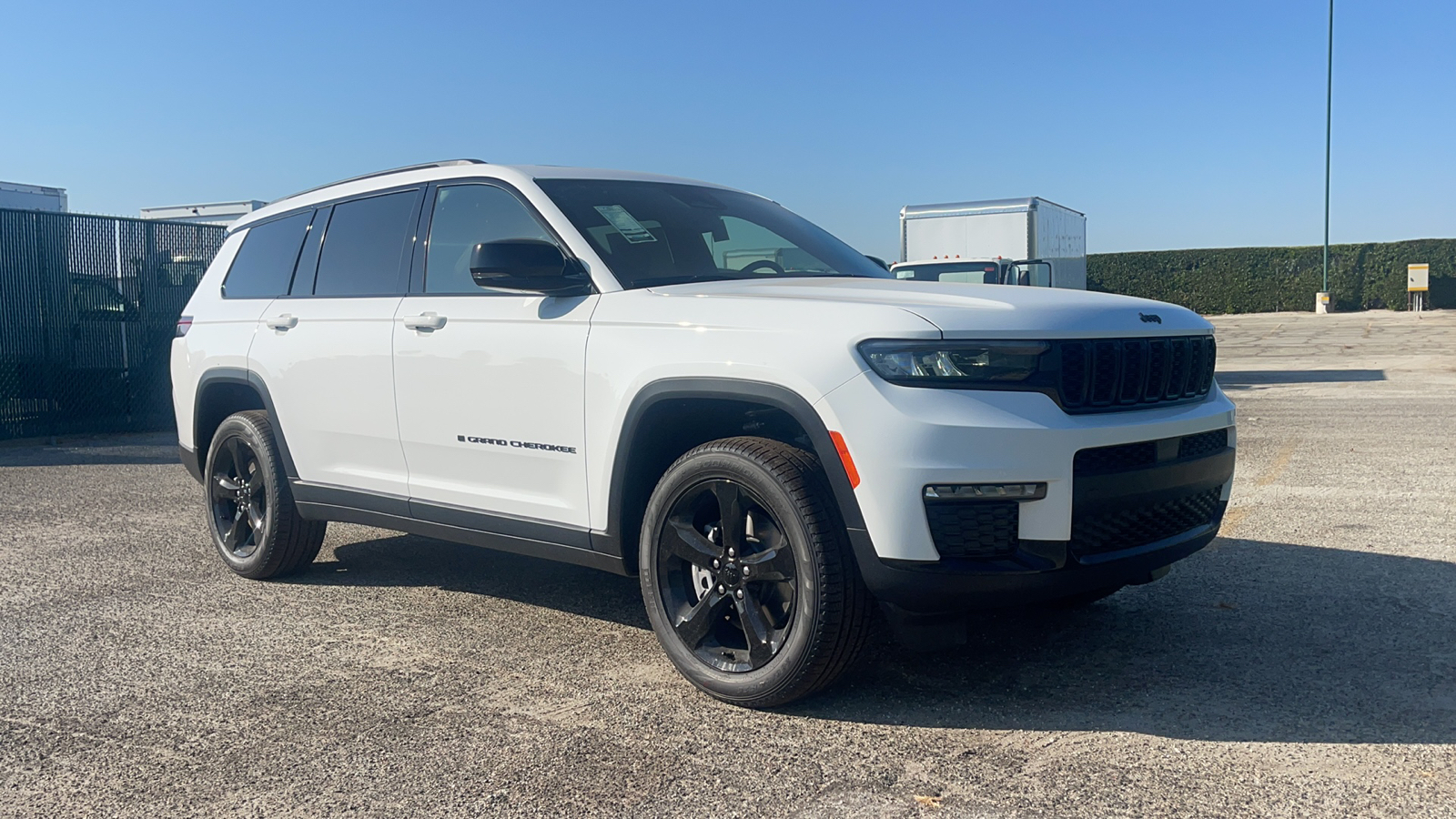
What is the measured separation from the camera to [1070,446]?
347 centimetres

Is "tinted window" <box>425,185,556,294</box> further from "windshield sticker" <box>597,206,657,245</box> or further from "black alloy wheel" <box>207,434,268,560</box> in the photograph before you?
"black alloy wheel" <box>207,434,268,560</box>

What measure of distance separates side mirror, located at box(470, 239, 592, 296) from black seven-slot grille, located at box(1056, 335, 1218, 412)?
1.73 metres

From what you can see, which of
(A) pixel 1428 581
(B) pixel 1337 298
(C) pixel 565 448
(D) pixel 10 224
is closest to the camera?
(C) pixel 565 448

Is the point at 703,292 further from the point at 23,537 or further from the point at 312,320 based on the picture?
the point at 23,537

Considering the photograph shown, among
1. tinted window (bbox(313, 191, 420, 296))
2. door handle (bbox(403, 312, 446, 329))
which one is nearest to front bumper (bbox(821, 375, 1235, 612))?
door handle (bbox(403, 312, 446, 329))

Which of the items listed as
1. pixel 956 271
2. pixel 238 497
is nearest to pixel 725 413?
pixel 238 497

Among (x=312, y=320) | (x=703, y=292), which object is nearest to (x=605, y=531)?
(x=703, y=292)

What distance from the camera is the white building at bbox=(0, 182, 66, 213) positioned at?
53.5 ft

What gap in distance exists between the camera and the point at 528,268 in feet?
13.7

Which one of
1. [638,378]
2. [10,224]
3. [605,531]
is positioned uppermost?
[10,224]

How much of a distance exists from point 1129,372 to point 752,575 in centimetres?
135

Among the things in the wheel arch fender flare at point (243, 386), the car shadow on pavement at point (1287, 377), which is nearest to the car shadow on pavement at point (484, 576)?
the wheel arch fender flare at point (243, 386)

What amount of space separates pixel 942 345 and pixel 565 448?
59.7 inches

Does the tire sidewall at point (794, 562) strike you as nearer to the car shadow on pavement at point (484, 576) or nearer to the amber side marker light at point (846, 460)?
the amber side marker light at point (846, 460)
